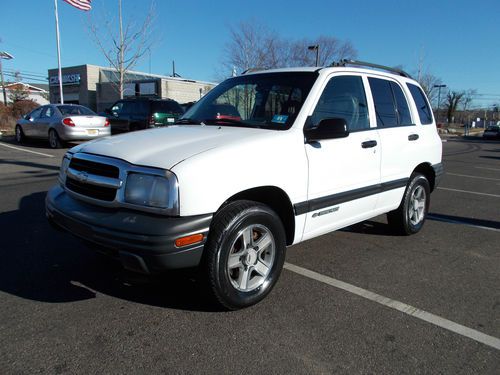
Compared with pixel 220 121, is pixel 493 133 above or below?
below

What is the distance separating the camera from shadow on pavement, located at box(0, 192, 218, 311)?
10.7ft

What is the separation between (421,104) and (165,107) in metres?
10.8

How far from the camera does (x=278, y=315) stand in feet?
10.2

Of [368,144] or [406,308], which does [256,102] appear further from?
[406,308]

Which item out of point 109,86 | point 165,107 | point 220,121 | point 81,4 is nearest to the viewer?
point 220,121

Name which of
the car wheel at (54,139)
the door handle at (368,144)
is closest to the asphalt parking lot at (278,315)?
the door handle at (368,144)

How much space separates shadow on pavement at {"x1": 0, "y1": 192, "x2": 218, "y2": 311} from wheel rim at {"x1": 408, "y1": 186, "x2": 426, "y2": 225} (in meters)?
2.90

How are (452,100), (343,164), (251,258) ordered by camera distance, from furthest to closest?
(452,100) → (343,164) → (251,258)

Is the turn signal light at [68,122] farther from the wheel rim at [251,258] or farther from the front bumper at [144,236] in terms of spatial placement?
the wheel rim at [251,258]

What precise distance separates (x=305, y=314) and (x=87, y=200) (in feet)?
6.01

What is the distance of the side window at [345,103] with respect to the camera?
3.80 meters

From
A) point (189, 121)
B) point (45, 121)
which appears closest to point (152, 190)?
point (189, 121)

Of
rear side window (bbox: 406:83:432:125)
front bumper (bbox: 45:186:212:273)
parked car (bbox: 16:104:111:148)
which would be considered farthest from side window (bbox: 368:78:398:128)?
parked car (bbox: 16:104:111:148)

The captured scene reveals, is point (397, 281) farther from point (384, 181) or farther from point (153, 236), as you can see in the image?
point (153, 236)
